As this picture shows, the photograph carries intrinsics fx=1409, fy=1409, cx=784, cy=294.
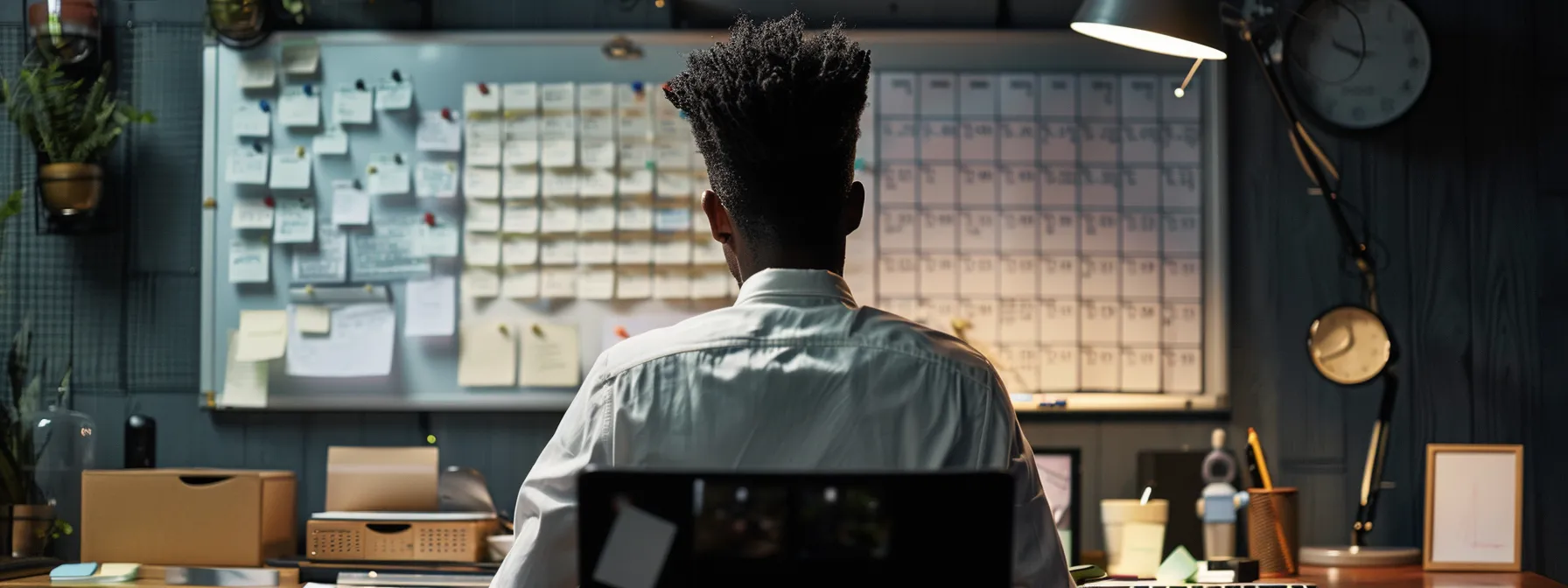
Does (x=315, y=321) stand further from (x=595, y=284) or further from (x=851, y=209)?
(x=851, y=209)

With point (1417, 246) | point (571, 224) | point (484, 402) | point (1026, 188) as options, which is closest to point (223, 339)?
point (484, 402)

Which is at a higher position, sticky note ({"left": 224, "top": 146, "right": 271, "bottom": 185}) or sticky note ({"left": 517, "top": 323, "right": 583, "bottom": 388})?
sticky note ({"left": 224, "top": 146, "right": 271, "bottom": 185})

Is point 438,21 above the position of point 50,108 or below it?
above

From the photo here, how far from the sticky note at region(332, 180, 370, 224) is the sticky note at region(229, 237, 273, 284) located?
0.50 ft

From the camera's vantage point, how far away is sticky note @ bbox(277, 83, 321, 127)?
9.18 ft

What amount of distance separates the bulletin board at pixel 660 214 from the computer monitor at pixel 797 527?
1834mm

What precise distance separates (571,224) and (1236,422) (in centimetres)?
134

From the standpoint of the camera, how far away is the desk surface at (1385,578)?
2.35 meters

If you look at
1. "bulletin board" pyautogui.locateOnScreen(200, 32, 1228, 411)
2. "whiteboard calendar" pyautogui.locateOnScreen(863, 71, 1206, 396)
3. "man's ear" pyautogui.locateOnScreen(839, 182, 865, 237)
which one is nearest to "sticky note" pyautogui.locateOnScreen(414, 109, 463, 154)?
"bulletin board" pyautogui.locateOnScreen(200, 32, 1228, 411)

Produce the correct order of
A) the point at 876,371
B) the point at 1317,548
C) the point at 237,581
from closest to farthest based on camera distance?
the point at 876,371 → the point at 237,581 → the point at 1317,548

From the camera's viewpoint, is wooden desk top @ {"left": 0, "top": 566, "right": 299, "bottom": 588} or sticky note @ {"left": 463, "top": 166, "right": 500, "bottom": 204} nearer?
wooden desk top @ {"left": 0, "top": 566, "right": 299, "bottom": 588}

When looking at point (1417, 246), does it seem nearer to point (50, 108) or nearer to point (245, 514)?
point (245, 514)

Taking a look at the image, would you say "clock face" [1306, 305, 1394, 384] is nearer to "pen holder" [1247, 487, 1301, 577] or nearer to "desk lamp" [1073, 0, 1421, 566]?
"desk lamp" [1073, 0, 1421, 566]

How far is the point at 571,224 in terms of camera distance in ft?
9.04
